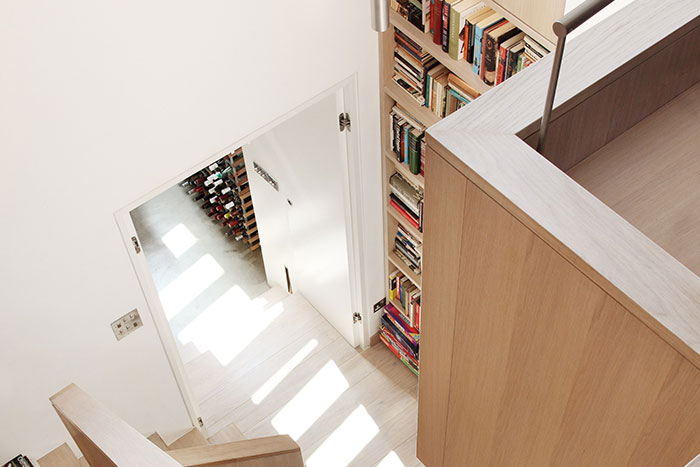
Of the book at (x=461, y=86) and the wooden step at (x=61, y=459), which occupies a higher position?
the wooden step at (x=61, y=459)

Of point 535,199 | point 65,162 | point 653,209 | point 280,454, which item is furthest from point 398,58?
point 535,199

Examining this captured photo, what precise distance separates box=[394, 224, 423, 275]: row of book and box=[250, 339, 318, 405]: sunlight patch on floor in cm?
97

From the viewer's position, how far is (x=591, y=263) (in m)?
0.69

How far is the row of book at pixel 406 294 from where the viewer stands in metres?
4.60

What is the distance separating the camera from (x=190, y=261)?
18.9 feet

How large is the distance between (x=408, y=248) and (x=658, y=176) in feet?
11.5

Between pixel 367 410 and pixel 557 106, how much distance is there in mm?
4060

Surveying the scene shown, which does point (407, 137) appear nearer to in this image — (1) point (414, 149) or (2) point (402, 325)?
(1) point (414, 149)

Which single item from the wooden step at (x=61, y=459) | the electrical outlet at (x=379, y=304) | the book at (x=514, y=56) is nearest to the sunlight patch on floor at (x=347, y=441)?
the electrical outlet at (x=379, y=304)

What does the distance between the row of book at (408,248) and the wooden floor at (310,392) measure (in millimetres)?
817

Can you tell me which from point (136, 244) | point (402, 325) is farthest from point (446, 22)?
point (402, 325)

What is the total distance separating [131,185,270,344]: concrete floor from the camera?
5480mm

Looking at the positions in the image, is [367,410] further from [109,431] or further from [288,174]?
[109,431]

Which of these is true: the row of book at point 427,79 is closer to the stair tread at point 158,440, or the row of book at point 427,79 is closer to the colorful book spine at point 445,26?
the colorful book spine at point 445,26
